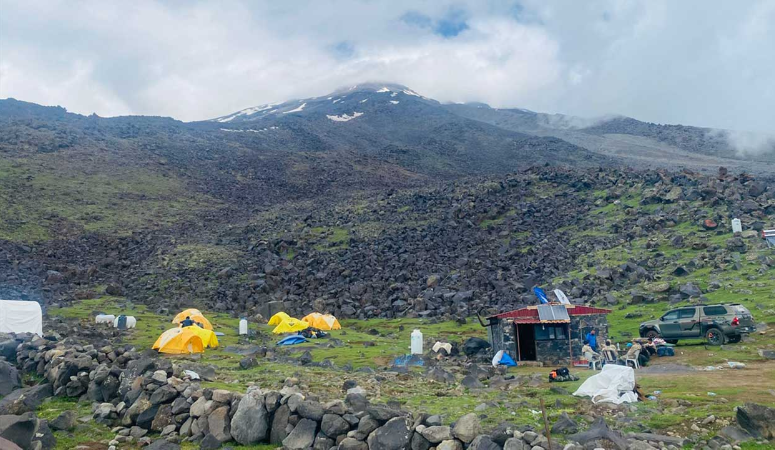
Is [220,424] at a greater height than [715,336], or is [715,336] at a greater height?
[220,424]

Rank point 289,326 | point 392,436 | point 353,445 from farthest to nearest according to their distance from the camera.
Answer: point 289,326 → point 353,445 → point 392,436

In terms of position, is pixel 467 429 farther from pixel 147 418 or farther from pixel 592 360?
pixel 592 360

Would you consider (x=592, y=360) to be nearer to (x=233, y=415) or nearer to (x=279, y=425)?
(x=279, y=425)

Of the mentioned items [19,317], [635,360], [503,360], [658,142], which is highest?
[658,142]

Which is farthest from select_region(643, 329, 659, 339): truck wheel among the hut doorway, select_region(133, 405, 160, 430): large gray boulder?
select_region(133, 405, 160, 430): large gray boulder

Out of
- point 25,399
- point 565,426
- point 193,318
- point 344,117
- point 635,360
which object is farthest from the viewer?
point 344,117

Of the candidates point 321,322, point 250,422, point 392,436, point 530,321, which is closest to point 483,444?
point 392,436

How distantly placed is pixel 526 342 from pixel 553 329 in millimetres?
1290

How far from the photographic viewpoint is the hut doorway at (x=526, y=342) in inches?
954

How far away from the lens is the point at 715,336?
77.2ft

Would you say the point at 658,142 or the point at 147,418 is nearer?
the point at 147,418

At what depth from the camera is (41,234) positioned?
57188 mm

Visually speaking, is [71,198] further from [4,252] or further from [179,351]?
[179,351]

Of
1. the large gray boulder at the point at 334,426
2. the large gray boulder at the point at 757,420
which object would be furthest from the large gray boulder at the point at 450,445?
the large gray boulder at the point at 757,420
